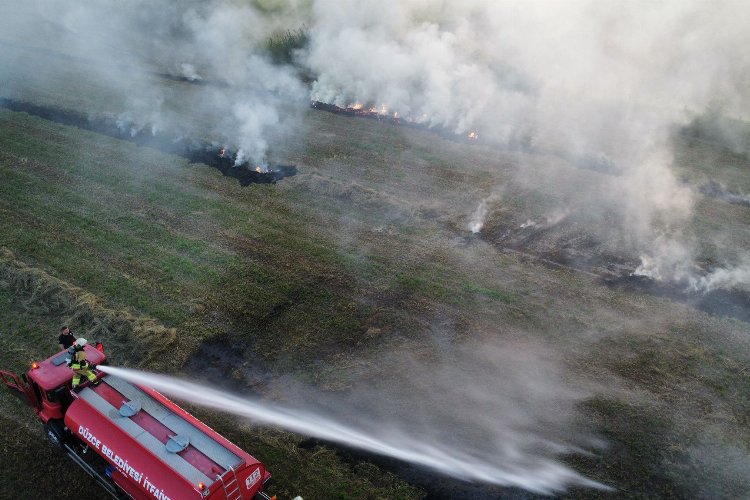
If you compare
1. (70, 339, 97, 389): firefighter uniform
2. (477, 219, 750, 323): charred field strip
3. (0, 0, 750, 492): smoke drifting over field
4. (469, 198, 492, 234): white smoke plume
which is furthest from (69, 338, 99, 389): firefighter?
(0, 0, 750, 492): smoke drifting over field

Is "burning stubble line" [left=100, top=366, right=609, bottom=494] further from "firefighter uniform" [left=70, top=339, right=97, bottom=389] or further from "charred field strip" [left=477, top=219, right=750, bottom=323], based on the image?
"charred field strip" [left=477, top=219, right=750, bottom=323]

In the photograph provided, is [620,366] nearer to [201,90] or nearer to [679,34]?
[679,34]

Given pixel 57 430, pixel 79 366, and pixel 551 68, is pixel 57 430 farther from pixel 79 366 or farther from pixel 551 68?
pixel 551 68

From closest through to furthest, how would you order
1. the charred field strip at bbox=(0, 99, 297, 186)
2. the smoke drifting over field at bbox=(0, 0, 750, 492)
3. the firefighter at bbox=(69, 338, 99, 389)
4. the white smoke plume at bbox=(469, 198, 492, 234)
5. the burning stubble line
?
the firefighter at bbox=(69, 338, 99, 389)
the burning stubble line
the white smoke plume at bbox=(469, 198, 492, 234)
the smoke drifting over field at bbox=(0, 0, 750, 492)
the charred field strip at bbox=(0, 99, 297, 186)

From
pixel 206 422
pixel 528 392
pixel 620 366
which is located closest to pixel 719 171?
pixel 620 366

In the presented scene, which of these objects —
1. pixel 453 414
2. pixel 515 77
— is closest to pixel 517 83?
pixel 515 77

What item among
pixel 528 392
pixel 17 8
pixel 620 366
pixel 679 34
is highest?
pixel 679 34
